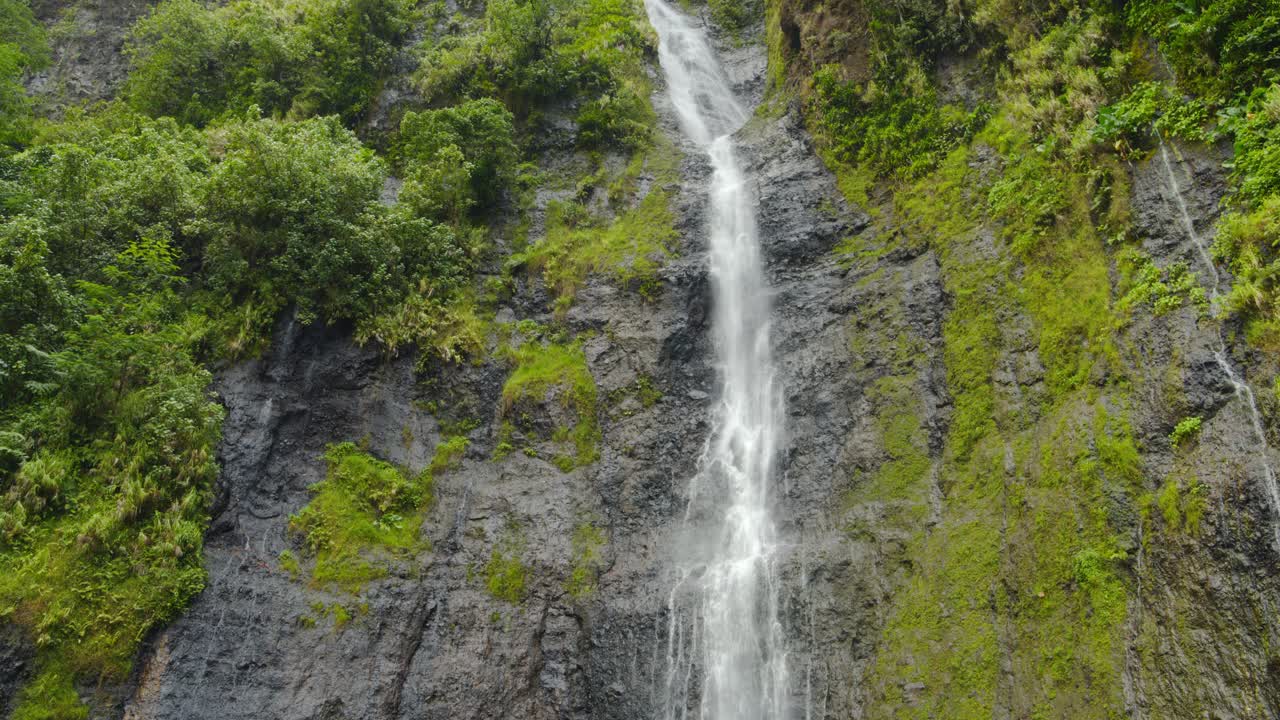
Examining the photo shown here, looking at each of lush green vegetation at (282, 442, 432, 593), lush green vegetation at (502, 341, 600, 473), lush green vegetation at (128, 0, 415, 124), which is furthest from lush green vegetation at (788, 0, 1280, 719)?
lush green vegetation at (128, 0, 415, 124)

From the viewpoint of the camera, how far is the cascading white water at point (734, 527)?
405 inches

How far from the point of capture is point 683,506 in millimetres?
12578

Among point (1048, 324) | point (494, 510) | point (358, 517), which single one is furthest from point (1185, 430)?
point (358, 517)

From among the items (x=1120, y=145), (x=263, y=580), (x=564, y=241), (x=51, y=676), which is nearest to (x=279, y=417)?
(x=263, y=580)

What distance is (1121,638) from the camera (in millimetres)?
7414

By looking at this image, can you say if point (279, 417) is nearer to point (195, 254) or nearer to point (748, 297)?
point (195, 254)

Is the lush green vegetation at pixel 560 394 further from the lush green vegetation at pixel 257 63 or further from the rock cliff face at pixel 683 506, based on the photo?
the lush green vegetation at pixel 257 63

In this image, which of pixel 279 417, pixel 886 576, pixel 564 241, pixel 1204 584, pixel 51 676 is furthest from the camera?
pixel 564 241

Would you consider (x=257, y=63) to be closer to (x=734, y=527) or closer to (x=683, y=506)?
(x=683, y=506)

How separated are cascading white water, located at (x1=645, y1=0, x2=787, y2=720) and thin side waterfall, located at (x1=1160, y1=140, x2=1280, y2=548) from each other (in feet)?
20.7

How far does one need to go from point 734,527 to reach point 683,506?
1088mm

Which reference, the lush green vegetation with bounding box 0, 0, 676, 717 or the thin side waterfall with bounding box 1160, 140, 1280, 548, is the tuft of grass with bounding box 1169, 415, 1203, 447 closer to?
the thin side waterfall with bounding box 1160, 140, 1280, 548

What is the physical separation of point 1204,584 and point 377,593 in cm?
1146

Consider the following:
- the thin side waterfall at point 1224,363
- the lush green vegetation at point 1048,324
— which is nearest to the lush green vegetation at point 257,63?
the lush green vegetation at point 1048,324
